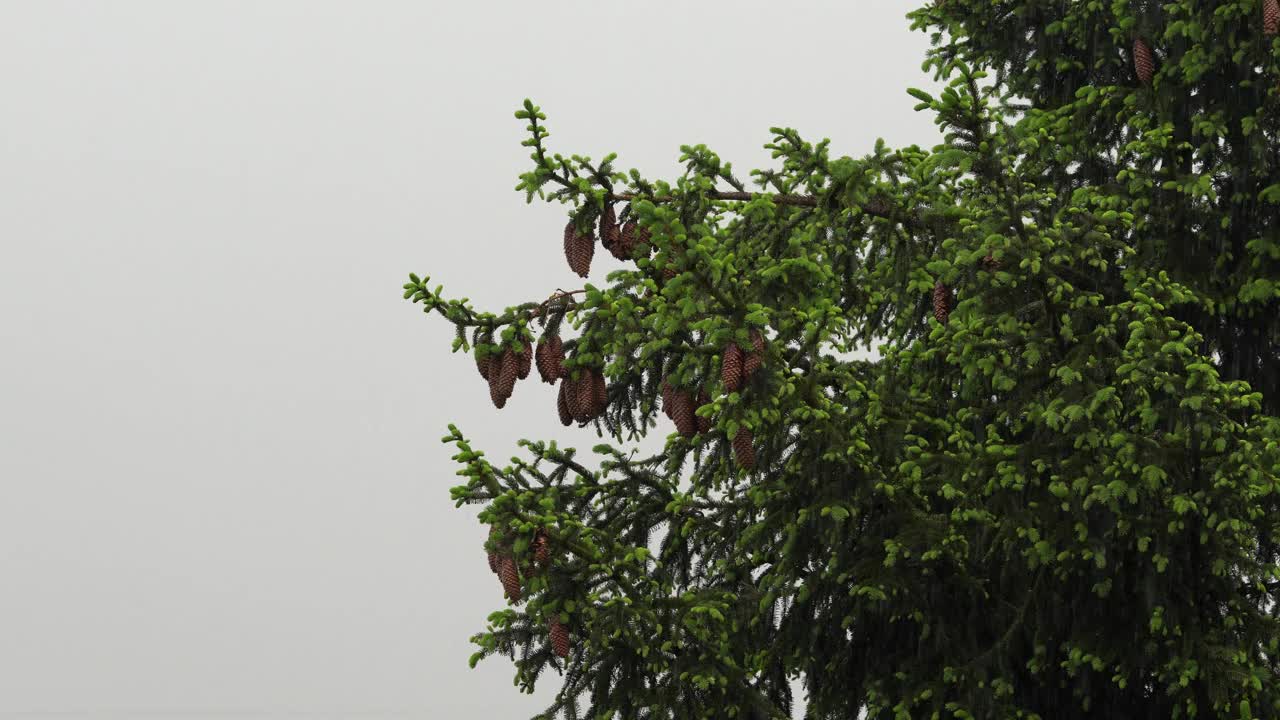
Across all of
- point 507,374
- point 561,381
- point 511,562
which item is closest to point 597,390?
point 561,381

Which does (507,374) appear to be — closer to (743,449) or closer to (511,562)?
(511,562)

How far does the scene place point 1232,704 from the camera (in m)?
7.70

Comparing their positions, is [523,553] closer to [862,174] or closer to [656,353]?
[656,353]

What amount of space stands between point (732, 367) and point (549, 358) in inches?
53.1

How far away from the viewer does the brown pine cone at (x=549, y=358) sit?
7449 mm

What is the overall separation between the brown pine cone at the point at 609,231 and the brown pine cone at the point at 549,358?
70cm

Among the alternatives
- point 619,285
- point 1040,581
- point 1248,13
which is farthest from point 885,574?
point 1248,13

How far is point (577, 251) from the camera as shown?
7.81m

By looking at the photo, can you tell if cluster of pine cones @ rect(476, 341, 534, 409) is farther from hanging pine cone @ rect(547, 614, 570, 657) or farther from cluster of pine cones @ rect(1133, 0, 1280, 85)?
cluster of pine cones @ rect(1133, 0, 1280, 85)

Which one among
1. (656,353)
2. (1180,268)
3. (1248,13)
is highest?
(1248,13)

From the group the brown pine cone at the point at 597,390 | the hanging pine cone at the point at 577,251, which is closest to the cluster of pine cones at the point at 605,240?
the hanging pine cone at the point at 577,251

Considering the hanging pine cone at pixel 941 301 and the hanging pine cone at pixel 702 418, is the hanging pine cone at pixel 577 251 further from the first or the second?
the hanging pine cone at pixel 941 301

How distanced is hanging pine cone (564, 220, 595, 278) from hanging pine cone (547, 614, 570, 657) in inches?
77.9

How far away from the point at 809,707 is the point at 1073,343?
313cm
